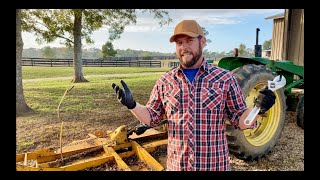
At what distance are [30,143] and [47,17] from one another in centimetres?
495

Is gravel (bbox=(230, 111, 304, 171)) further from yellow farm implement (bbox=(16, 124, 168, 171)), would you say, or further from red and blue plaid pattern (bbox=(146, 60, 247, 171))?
red and blue plaid pattern (bbox=(146, 60, 247, 171))

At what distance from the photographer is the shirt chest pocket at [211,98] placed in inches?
76.4

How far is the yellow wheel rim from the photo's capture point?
12.9ft

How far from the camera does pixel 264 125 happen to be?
13.7 ft

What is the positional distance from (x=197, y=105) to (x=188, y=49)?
375mm

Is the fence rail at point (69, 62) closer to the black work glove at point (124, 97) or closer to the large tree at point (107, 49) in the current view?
the large tree at point (107, 49)

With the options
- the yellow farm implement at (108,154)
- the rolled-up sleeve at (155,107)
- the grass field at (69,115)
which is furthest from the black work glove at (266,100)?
the grass field at (69,115)

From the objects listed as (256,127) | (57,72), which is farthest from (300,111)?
(57,72)

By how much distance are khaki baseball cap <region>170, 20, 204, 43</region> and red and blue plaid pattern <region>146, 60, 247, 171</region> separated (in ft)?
0.74

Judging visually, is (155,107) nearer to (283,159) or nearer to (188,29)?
(188,29)

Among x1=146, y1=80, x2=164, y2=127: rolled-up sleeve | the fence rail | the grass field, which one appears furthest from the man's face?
the fence rail
